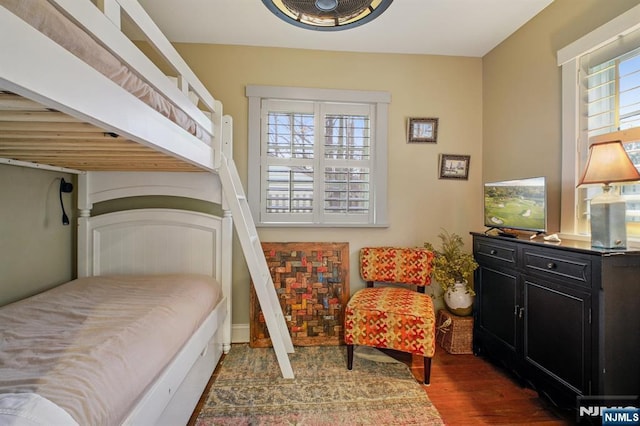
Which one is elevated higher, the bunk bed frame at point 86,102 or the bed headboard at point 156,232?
the bunk bed frame at point 86,102

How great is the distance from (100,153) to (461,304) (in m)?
2.60

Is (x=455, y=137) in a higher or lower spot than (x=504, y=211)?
higher

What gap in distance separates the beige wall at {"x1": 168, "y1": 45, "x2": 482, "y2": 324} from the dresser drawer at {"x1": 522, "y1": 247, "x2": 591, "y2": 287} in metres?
0.94

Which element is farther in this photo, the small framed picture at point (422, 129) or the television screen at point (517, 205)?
the small framed picture at point (422, 129)

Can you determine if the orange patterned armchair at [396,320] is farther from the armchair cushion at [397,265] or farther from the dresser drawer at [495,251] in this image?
the dresser drawer at [495,251]

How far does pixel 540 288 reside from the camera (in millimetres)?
1618

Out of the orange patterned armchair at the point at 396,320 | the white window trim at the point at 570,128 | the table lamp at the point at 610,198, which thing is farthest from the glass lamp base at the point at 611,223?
the orange patterned armchair at the point at 396,320

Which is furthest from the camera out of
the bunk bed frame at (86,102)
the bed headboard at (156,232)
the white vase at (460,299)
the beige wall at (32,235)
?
the white vase at (460,299)

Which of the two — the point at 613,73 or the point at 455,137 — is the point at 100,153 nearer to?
the point at 455,137

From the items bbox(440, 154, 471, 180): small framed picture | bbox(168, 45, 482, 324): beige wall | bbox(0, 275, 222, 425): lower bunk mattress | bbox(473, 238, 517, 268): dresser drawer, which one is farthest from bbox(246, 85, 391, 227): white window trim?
bbox(0, 275, 222, 425): lower bunk mattress

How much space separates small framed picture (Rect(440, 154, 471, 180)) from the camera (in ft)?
8.52

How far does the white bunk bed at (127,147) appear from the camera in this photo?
703 mm

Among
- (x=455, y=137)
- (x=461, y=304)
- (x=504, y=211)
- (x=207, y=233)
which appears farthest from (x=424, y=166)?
(x=207, y=233)

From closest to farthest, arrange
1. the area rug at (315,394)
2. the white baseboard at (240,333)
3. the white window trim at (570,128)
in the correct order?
the area rug at (315,394) → the white window trim at (570,128) → the white baseboard at (240,333)
